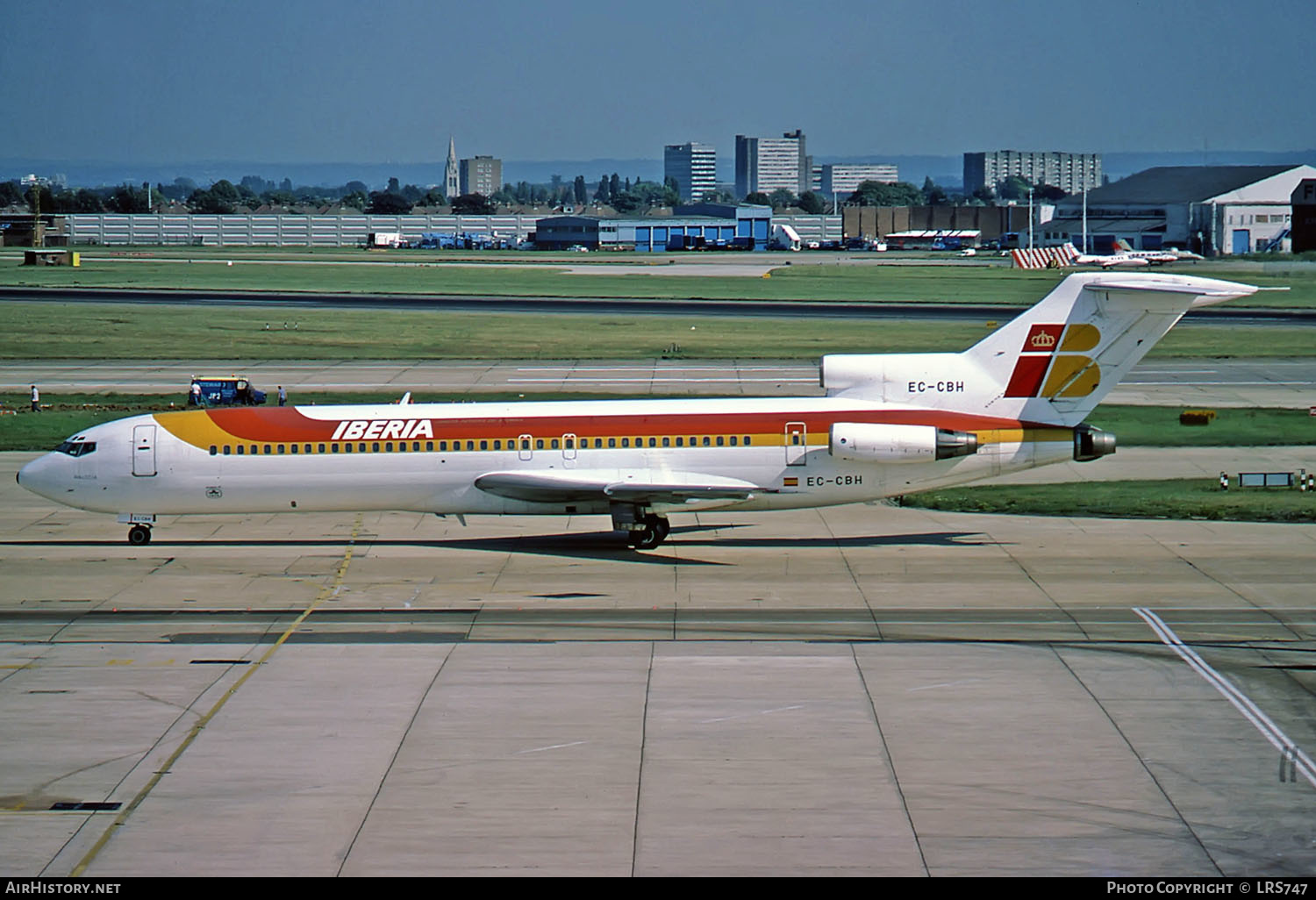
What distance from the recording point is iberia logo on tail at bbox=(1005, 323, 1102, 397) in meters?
34.0

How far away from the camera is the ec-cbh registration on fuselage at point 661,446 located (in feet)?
111

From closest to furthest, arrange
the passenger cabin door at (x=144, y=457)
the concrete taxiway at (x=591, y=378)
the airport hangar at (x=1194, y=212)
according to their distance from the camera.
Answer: the passenger cabin door at (x=144, y=457)
the concrete taxiway at (x=591, y=378)
the airport hangar at (x=1194, y=212)

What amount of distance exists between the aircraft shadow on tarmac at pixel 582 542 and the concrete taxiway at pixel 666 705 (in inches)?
6.6

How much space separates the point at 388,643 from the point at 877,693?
348 inches

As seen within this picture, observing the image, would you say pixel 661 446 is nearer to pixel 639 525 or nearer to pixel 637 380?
pixel 639 525

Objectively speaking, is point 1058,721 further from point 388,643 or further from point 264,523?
point 264,523

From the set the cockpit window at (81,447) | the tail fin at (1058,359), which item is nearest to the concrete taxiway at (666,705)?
the cockpit window at (81,447)

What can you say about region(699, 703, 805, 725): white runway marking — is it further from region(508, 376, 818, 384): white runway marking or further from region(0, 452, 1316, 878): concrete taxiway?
region(508, 376, 818, 384): white runway marking

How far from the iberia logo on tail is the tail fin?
2cm

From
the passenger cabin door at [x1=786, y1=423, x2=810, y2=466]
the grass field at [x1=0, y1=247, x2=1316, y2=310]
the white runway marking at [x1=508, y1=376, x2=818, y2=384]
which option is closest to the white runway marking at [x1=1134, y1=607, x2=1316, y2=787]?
the passenger cabin door at [x1=786, y1=423, x2=810, y2=466]

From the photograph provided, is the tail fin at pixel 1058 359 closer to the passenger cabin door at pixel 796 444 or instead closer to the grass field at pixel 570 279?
the passenger cabin door at pixel 796 444

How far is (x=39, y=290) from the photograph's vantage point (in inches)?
4301

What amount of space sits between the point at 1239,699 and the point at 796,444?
13.7 meters
